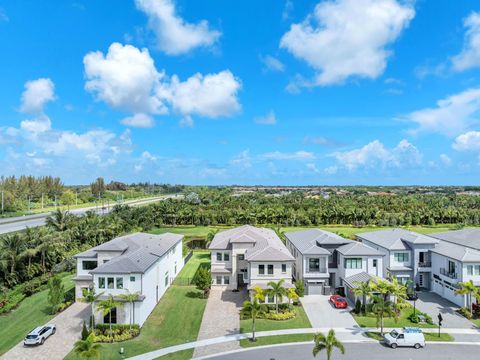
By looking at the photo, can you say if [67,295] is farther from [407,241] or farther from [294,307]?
[407,241]

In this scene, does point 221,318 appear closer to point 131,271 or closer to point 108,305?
point 131,271

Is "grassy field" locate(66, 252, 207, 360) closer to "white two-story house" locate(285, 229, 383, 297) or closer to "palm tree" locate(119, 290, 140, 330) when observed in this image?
"palm tree" locate(119, 290, 140, 330)

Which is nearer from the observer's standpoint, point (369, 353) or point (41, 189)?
point (369, 353)

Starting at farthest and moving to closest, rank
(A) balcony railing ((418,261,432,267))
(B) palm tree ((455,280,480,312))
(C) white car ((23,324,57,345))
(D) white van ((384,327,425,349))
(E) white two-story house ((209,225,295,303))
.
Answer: (A) balcony railing ((418,261,432,267)), (E) white two-story house ((209,225,295,303)), (B) palm tree ((455,280,480,312)), (C) white car ((23,324,57,345)), (D) white van ((384,327,425,349))

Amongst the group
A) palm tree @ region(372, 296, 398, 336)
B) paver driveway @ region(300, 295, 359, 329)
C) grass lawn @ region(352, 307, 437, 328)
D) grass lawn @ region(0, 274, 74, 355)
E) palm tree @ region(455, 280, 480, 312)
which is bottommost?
grass lawn @ region(0, 274, 74, 355)

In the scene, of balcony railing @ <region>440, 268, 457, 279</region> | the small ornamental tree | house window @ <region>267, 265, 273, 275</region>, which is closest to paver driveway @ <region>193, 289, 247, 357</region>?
the small ornamental tree

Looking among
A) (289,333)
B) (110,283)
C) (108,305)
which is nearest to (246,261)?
(289,333)

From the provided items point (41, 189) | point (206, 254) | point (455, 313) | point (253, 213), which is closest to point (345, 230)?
point (253, 213)

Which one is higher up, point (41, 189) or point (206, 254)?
point (41, 189)
